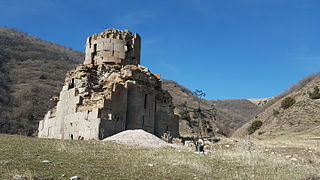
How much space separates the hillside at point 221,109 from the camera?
6456 centimetres

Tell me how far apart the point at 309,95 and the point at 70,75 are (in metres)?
32.3

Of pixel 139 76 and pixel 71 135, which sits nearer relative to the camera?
pixel 71 135

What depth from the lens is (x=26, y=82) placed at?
2515 inches

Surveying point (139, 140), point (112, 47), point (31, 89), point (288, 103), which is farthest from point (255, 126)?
point (31, 89)

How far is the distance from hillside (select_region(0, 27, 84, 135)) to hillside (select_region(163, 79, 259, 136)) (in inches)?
899

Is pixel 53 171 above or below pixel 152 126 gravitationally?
below

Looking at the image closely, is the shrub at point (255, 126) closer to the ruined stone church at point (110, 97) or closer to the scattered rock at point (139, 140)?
the ruined stone church at point (110, 97)

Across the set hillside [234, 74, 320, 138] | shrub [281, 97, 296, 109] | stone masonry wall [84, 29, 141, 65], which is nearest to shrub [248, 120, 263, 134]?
hillside [234, 74, 320, 138]

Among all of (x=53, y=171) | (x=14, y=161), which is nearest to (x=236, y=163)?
(x=53, y=171)

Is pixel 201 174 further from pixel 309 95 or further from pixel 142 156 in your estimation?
pixel 309 95

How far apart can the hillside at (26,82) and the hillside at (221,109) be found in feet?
74.9

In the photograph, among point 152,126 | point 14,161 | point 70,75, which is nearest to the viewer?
point 14,161

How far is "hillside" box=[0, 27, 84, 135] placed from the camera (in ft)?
153

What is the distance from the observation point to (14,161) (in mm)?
10102
